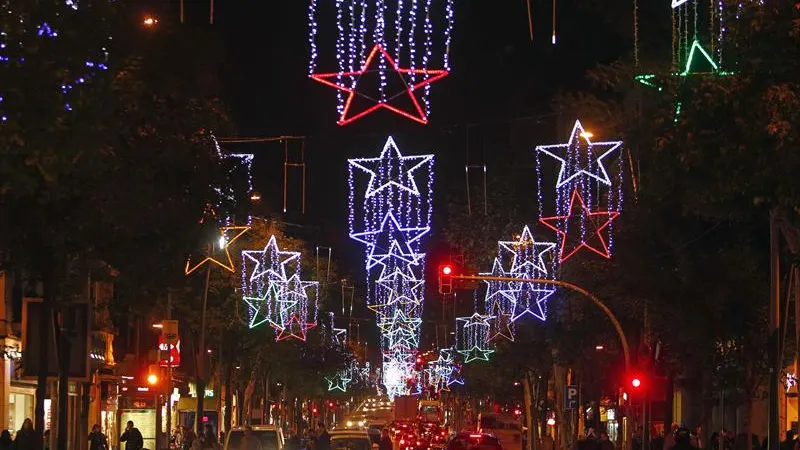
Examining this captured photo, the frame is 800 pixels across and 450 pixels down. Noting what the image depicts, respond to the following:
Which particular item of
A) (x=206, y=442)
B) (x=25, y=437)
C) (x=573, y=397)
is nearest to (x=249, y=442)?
(x=25, y=437)

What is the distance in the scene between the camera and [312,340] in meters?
86.4

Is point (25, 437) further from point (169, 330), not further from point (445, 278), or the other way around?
point (445, 278)

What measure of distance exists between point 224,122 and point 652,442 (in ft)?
77.8

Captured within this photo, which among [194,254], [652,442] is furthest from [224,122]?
[652,442]

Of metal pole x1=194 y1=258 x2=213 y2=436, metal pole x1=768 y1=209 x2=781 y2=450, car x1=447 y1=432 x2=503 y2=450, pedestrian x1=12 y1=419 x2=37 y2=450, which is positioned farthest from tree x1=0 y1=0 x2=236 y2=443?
metal pole x1=194 y1=258 x2=213 y2=436

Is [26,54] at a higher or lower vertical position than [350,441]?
higher

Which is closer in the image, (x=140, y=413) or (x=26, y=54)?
(x=26, y=54)

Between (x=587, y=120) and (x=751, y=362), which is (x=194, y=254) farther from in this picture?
(x=751, y=362)

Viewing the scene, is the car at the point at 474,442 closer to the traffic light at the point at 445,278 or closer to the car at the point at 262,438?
the traffic light at the point at 445,278

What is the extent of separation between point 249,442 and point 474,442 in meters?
8.92

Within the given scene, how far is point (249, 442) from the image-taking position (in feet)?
104

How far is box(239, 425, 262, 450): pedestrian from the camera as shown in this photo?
31.5 metres

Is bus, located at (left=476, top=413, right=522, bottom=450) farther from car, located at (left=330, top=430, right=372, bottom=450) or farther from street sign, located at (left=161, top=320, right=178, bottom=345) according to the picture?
street sign, located at (left=161, top=320, right=178, bottom=345)

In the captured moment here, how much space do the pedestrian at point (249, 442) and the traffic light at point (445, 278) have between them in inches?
305
